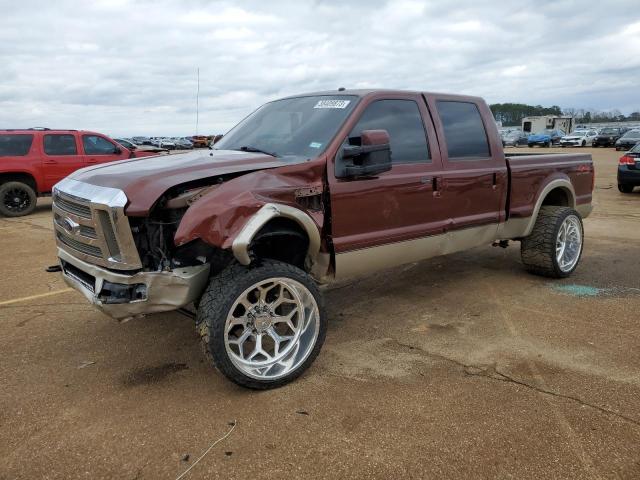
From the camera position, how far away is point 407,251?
4.42m

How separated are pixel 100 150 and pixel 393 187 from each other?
Answer: 36.1 feet

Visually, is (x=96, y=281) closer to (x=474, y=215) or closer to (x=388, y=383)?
(x=388, y=383)

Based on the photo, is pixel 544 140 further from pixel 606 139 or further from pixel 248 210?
pixel 248 210

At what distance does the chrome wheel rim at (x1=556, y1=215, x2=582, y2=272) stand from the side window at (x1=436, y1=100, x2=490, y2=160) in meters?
1.50

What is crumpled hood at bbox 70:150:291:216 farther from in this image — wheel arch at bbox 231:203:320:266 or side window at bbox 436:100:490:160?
side window at bbox 436:100:490:160

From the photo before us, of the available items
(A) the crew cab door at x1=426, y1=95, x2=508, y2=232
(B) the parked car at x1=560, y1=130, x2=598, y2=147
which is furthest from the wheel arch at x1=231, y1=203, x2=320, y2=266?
(B) the parked car at x1=560, y1=130, x2=598, y2=147

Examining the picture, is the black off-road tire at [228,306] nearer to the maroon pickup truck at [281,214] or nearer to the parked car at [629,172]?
the maroon pickup truck at [281,214]

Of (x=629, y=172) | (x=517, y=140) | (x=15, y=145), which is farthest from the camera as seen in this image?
(x=517, y=140)

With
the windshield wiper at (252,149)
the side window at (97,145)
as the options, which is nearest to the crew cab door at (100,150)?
the side window at (97,145)

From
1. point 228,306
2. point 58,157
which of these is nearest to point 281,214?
point 228,306

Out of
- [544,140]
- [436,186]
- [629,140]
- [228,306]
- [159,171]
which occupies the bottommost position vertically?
[228,306]

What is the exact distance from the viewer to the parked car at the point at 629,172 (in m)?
13.2

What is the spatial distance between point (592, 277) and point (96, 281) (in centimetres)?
523

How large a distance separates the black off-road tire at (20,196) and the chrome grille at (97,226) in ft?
31.0
